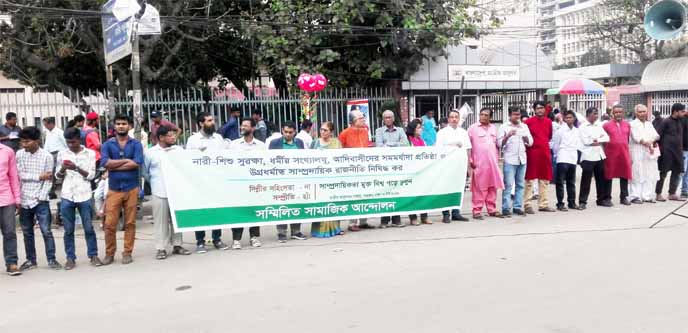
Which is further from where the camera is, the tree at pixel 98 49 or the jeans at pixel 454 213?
the tree at pixel 98 49

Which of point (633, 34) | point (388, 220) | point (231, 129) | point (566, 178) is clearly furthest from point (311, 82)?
point (633, 34)

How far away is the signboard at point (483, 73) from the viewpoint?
661 inches

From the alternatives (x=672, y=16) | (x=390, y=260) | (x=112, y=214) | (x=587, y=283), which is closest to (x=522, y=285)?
(x=587, y=283)

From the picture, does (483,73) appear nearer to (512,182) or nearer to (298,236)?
(512,182)

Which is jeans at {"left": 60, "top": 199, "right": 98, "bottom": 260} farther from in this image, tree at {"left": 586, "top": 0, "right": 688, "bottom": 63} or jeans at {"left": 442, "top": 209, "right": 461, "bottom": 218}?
tree at {"left": 586, "top": 0, "right": 688, "bottom": 63}

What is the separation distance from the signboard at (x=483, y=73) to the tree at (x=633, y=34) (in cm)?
1435

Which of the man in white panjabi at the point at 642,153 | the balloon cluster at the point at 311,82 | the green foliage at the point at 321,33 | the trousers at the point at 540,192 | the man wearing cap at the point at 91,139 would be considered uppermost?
the green foliage at the point at 321,33

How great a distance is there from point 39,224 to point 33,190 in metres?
0.39

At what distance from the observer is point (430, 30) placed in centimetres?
Answer: 1481

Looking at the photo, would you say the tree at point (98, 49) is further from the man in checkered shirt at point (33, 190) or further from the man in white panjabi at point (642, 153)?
the man in white panjabi at point (642, 153)

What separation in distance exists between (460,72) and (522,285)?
12.0 m

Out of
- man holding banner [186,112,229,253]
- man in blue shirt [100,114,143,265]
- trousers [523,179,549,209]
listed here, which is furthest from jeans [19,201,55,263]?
trousers [523,179,549,209]

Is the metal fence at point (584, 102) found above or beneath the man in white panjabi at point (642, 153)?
above

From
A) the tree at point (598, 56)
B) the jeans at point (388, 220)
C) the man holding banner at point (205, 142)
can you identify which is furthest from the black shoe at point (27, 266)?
the tree at point (598, 56)
